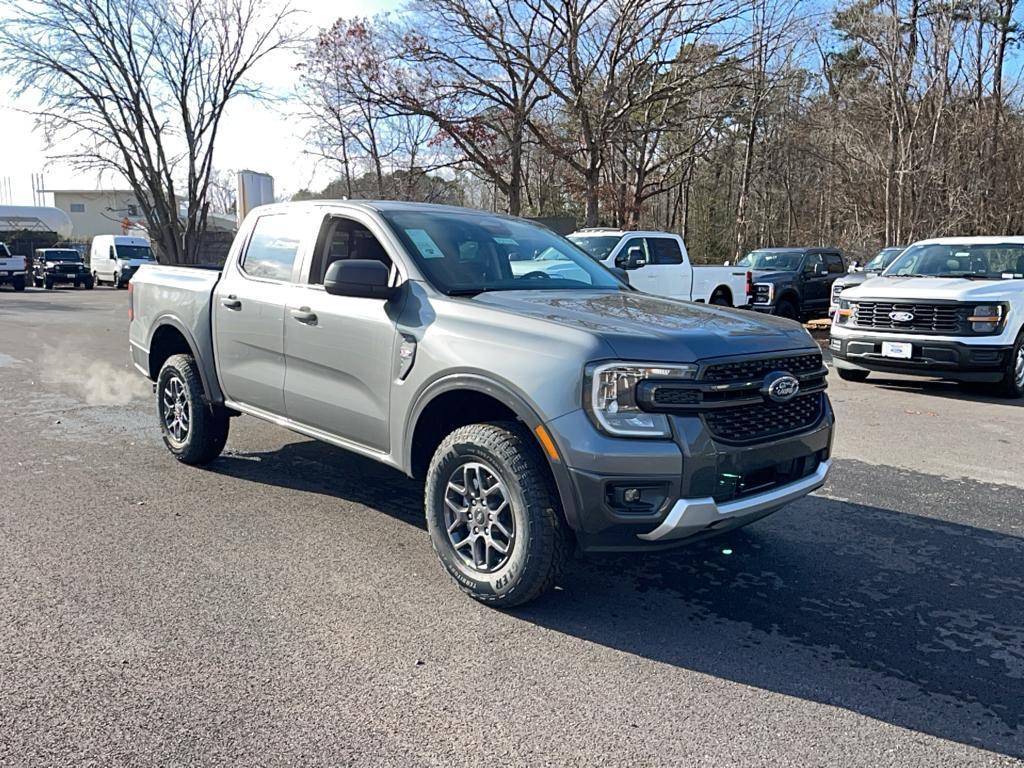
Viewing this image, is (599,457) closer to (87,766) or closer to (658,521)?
(658,521)

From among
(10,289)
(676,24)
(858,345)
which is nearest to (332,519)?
(858,345)

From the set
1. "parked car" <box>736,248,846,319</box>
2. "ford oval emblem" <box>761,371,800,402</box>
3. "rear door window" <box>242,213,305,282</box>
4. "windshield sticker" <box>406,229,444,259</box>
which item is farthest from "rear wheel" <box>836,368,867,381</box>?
"rear door window" <box>242,213,305,282</box>

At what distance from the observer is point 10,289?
33.6 m

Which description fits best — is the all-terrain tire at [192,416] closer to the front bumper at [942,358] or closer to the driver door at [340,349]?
the driver door at [340,349]

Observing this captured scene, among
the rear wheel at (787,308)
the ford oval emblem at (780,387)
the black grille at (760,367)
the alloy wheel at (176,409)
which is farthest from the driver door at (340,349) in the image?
the rear wheel at (787,308)

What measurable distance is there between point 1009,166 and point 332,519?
29.2 m

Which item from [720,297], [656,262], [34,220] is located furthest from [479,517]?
[34,220]

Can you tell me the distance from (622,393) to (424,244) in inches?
67.2

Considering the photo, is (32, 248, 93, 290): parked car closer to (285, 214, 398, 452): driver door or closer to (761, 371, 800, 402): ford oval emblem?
(285, 214, 398, 452): driver door

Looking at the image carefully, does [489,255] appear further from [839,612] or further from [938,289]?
[938,289]

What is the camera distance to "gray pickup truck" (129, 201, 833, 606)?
10.9 feet

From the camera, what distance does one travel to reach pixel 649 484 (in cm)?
330

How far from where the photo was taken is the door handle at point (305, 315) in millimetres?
4688

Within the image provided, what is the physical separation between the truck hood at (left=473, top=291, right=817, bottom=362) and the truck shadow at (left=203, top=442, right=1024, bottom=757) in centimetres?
122
